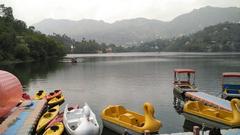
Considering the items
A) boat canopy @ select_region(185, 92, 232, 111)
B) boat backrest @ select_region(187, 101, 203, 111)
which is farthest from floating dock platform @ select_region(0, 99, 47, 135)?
boat canopy @ select_region(185, 92, 232, 111)

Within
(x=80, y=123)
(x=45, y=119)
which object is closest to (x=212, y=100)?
(x=80, y=123)

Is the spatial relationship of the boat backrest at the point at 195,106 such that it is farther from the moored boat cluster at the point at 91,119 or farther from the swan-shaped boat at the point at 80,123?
the swan-shaped boat at the point at 80,123

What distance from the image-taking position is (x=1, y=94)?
72.4ft

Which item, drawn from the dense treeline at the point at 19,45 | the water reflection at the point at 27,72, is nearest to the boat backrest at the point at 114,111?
the water reflection at the point at 27,72

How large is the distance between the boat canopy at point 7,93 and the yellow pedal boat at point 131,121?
7.79m

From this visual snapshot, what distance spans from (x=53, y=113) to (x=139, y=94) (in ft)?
66.1

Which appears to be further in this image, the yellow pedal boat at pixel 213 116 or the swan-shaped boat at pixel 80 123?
the yellow pedal boat at pixel 213 116

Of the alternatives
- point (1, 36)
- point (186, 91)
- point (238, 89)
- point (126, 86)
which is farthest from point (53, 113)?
point (1, 36)

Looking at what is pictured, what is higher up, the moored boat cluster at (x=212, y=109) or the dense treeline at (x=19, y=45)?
the dense treeline at (x=19, y=45)

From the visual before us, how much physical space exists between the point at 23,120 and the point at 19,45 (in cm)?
9241

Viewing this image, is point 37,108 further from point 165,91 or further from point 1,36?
point 1,36

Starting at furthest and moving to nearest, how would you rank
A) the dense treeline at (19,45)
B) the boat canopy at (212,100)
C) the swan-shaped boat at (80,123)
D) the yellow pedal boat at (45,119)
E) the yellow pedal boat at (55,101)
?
the dense treeline at (19,45) < the yellow pedal boat at (55,101) < the boat canopy at (212,100) < the yellow pedal boat at (45,119) < the swan-shaped boat at (80,123)

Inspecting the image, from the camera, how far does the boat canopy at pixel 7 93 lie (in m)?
22.3

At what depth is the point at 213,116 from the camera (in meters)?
24.2
